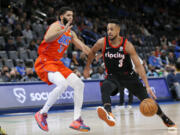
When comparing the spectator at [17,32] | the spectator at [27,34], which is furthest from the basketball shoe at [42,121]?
the spectator at [27,34]

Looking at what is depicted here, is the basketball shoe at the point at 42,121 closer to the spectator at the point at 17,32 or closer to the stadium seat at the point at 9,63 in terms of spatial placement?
the stadium seat at the point at 9,63

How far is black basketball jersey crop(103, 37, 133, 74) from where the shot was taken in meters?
6.58

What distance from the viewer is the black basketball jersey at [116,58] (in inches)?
259

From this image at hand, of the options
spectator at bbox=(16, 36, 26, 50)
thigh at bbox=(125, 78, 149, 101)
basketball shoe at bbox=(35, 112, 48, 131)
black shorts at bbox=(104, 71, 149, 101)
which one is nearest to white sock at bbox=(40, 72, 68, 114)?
basketball shoe at bbox=(35, 112, 48, 131)

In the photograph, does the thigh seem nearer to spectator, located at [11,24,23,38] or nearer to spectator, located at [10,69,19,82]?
spectator, located at [10,69,19,82]

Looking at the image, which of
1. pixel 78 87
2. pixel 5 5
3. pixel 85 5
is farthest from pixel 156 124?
pixel 85 5

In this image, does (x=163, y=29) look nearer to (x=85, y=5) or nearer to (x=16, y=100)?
(x=85, y=5)

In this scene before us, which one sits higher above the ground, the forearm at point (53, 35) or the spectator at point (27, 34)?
the spectator at point (27, 34)

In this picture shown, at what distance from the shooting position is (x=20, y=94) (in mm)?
11570

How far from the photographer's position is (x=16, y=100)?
11.4 meters

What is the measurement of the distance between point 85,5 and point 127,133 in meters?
18.9

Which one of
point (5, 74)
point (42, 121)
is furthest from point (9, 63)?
point (42, 121)

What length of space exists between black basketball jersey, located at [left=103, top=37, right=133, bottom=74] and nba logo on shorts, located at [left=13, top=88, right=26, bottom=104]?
5.39 metres

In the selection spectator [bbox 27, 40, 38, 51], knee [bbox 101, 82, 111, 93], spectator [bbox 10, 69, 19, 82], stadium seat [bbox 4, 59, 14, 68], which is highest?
spectator [bbox 27, 40, 38, 51]
